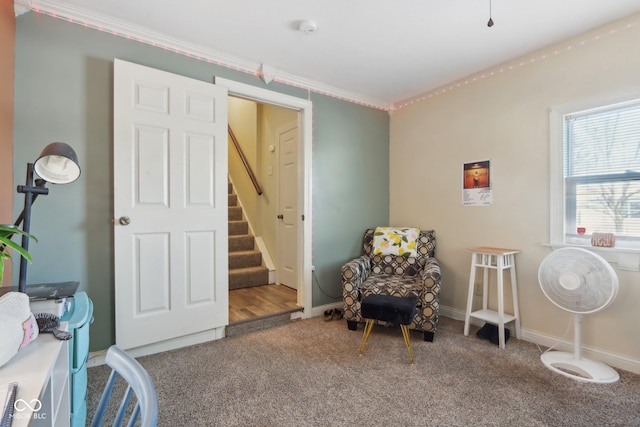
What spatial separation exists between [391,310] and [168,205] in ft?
6.06

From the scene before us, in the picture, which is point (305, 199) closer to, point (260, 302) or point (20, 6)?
point (260, 302)

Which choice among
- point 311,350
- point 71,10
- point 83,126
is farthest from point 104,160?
point 311,350

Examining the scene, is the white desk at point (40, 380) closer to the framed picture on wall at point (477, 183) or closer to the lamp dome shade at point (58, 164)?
the lamp dome shade at point (58, 164)

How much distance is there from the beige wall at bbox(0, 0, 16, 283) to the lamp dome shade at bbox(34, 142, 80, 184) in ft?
2.15

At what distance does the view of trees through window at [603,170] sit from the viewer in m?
2.17

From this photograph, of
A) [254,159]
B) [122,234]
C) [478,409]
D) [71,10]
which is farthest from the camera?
[254,159]

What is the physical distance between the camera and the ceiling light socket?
2215 mm

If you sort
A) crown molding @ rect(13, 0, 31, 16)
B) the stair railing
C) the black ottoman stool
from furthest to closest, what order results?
the stair railing < the black ottoman stool < crown molding @ rect(13, 0, 31, 16)

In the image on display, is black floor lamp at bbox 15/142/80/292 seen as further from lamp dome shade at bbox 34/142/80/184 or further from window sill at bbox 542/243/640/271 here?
window sill at bbox 542/243/640/271

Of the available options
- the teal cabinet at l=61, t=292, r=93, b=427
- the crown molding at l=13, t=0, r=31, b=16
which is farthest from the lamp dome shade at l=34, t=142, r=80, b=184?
the crown molding at l=13, t=0, r=31, b=16

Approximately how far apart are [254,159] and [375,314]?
122 inches

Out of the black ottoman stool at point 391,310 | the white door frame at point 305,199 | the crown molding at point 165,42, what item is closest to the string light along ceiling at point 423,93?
the crown molding at point 165,42

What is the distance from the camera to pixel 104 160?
7.30 ft

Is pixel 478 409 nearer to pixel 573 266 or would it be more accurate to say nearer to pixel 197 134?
pixel 573 266
